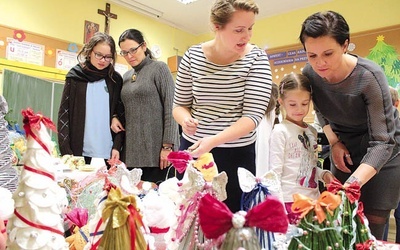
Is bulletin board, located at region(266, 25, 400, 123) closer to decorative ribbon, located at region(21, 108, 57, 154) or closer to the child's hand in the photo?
the child's hand

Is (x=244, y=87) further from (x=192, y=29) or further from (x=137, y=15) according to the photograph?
(x=192, y=29)

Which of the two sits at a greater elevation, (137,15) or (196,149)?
(137,15)

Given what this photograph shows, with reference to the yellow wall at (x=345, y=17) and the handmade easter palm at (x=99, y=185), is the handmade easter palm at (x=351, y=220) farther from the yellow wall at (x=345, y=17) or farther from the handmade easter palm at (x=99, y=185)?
the yellow wall at (x=345, y=17)

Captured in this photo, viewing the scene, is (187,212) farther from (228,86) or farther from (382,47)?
(382,47)

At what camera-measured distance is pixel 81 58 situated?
185 cm

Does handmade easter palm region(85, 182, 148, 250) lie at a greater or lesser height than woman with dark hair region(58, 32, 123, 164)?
lesser

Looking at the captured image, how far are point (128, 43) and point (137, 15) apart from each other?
115 inches

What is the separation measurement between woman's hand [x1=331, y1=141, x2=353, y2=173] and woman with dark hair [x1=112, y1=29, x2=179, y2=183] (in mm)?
805

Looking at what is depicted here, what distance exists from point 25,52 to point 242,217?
12.0 feet

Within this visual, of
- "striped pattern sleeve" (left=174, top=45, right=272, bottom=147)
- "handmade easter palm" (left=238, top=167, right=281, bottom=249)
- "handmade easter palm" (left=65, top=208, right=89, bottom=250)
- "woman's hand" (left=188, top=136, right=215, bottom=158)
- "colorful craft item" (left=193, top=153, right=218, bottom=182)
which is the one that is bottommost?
"handmade easter palm" (left=65, top=208, right=89, bottom=250)

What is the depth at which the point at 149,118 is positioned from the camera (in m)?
1.72

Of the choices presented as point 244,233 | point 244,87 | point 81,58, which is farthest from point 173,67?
point 244,233

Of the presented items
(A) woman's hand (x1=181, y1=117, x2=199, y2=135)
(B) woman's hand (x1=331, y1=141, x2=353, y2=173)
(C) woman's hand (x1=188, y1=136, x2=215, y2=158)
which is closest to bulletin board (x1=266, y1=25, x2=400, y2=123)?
(B) woman's hand (x1=331, y1=141, x2=353, y2=173)

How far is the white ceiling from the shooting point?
402cm
